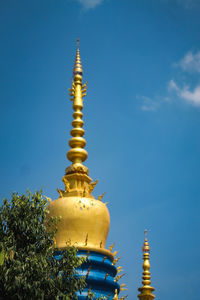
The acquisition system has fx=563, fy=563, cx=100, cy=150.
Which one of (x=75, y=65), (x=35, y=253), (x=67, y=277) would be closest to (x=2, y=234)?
(x=35, y=253)

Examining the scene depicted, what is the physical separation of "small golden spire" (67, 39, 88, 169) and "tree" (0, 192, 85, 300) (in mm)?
10256

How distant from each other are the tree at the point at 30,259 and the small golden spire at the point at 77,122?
33.6 feet

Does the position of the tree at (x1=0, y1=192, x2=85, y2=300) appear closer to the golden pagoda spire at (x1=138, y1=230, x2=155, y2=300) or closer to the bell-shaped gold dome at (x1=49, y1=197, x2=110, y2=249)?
the bell-shaped gold dome at (x1=49, y1=197, x2=110, y2=249)

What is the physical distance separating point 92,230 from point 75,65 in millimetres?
10910

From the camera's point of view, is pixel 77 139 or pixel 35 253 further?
pixel 77 139

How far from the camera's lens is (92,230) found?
2777cm

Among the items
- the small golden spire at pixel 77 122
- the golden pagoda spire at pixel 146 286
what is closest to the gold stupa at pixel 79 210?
the small golden spire at pixel 77 122

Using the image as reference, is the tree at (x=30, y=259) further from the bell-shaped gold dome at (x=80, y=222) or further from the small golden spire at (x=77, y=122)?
the small golden spire at (x=77, y=122)

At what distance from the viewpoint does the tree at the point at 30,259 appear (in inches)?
726

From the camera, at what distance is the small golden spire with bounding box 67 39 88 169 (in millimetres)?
30719

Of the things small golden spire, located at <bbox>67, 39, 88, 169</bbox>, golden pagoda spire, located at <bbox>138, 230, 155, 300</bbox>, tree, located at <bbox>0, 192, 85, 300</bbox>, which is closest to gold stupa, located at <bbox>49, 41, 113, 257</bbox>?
small golden spire, located at <bbox>67, 39, 88, 169</bbox>

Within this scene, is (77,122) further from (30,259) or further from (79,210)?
(30,259)

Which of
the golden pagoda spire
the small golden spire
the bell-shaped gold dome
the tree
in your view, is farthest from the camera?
the golden pagoda spire

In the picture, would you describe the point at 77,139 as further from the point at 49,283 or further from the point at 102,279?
the point at 49,283
